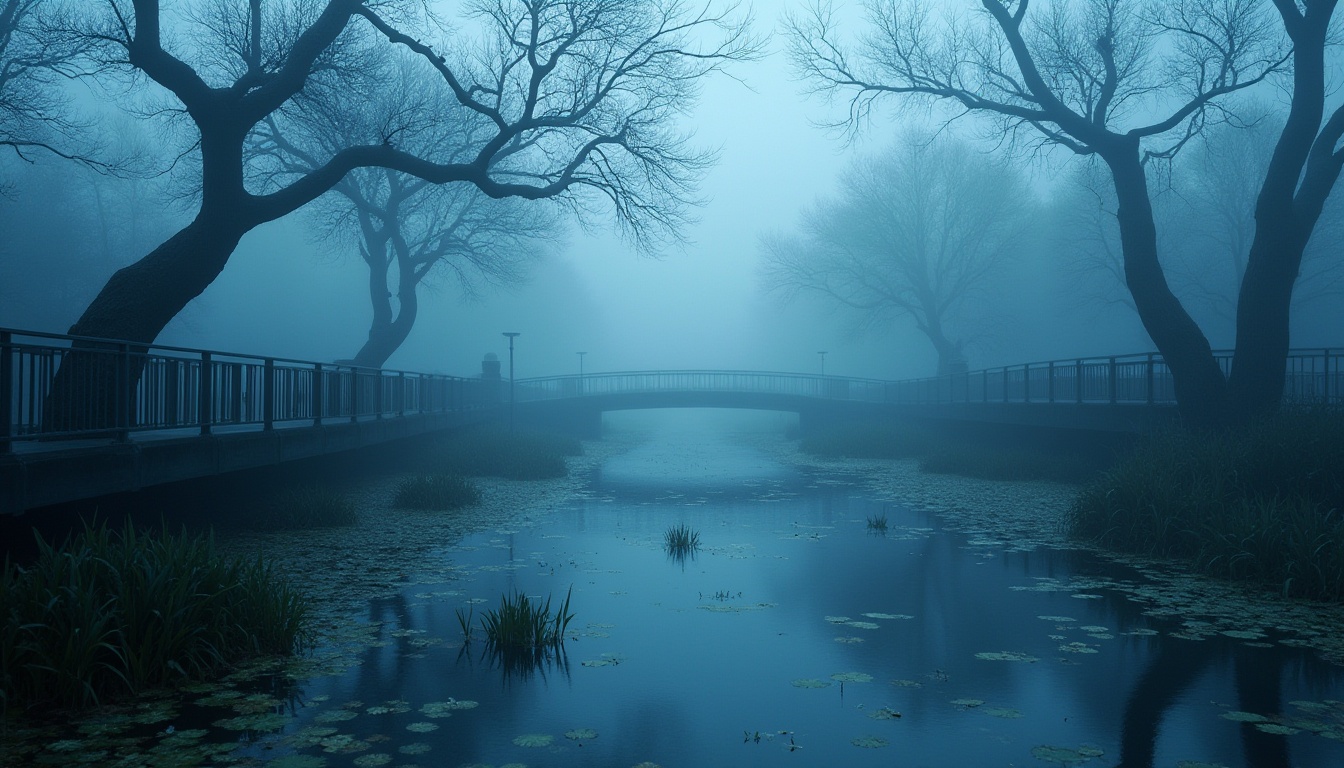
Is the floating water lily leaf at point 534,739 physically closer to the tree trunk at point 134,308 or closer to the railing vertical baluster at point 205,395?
the tree trunk at point 134,308

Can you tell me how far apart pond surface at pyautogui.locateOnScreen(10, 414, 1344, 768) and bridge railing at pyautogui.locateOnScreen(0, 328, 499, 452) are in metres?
3.16

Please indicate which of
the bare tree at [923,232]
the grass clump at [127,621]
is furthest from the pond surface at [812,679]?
the bare tree at [923,232]

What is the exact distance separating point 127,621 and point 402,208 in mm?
21755

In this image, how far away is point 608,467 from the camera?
75.3 ft

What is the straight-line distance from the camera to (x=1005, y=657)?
5.71m

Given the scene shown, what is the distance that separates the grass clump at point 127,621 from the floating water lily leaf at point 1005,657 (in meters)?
4.39

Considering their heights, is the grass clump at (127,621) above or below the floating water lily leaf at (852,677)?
above

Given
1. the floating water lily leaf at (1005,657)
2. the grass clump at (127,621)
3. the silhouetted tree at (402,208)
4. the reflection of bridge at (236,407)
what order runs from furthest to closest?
the silhouetted tree at (402,208)
the reflection of bridge at (236,407)
the floating water lily leaf at (1005,657)
the grass clump at (127,621)

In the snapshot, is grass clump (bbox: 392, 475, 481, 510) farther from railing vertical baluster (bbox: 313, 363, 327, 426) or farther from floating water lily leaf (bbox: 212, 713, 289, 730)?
floating water lily leaf (bbox: 212, 713, 289, 730)

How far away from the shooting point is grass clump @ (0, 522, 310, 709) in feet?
15.4

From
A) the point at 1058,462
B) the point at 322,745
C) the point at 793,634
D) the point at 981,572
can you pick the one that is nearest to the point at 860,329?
the point at 1058,462

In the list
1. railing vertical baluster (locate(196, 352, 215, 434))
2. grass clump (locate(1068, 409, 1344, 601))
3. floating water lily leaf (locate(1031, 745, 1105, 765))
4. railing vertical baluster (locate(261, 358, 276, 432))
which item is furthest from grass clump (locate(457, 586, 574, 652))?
railing vertical baluster (locate(261, 358, 276, 432))

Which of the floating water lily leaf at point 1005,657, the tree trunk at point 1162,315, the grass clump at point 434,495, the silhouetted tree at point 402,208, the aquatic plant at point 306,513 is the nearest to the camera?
the floating water lily leaf at point 1005,657

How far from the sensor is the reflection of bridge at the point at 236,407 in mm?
7098
